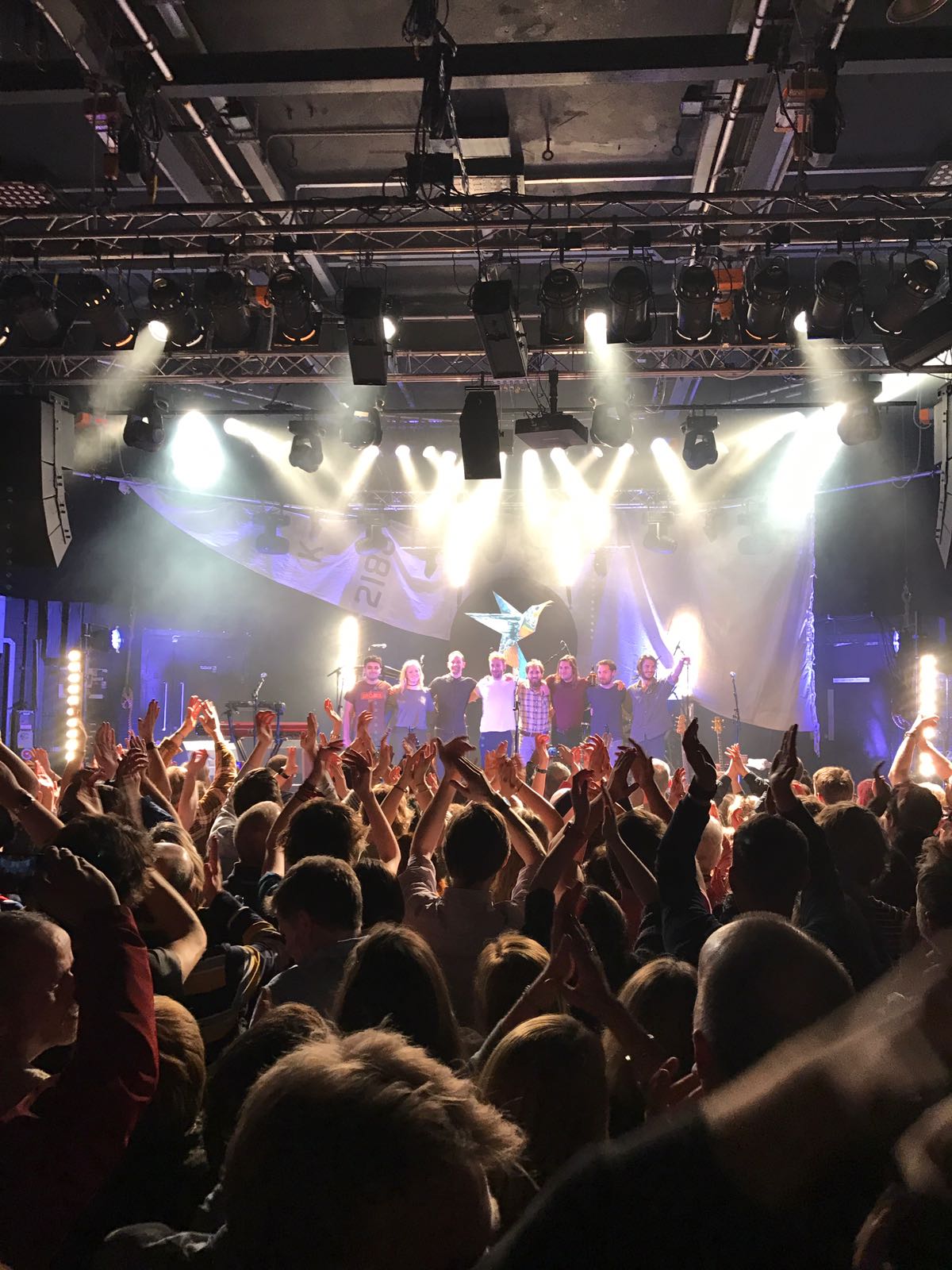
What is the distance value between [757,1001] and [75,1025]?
1183 millimetres

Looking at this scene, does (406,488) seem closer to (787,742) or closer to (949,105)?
(949,105)

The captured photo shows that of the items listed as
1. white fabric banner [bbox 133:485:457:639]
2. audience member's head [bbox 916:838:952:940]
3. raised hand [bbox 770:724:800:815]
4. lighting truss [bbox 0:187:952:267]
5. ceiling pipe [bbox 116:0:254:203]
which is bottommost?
audience member's head [bbox 916:838:952:940]

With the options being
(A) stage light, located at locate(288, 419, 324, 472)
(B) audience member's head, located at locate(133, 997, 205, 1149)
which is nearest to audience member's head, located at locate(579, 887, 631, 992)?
(B) audience member's head, located at locate(133, 997, 205, 1149)

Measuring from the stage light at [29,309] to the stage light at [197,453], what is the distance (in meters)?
3.99

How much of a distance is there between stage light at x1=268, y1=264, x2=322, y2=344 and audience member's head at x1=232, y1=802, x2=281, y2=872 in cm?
561

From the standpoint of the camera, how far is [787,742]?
10.9ft

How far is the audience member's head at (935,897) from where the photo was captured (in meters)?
2.23

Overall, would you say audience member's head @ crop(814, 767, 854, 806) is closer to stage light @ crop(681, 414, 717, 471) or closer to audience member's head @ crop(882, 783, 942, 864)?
audience member's head @ crop(882, 783, 942, 864)

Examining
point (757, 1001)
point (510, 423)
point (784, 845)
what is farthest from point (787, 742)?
point (510, 423)

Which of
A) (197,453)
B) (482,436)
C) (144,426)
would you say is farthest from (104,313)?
(197,453)

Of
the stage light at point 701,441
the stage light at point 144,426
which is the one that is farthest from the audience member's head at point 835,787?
the stage light at point 144,426

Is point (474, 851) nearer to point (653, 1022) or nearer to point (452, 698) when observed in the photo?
point (653, 1022)

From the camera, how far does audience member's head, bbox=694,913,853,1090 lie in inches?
48.0

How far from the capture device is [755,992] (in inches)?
49.6
